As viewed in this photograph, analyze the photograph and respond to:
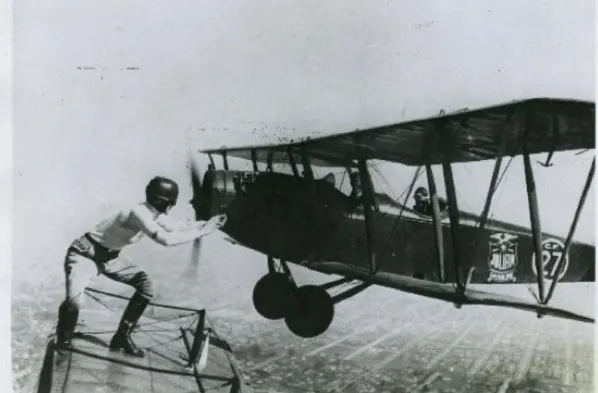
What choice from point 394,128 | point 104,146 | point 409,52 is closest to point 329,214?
point 394,128

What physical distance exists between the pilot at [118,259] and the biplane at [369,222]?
1.47 ft

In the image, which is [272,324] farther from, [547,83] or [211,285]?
[547,83]

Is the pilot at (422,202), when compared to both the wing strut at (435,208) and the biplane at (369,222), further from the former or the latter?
the wing strut at (435,208)

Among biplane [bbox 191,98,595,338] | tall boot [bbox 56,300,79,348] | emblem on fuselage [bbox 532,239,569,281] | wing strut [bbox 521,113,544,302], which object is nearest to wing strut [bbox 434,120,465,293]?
biplane [bbox 191,98,595,338]

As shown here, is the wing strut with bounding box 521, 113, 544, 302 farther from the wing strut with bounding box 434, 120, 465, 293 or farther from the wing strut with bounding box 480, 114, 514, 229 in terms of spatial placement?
the wing strut with bounding box 434, 120, 465, 293

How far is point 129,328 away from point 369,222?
143 cm

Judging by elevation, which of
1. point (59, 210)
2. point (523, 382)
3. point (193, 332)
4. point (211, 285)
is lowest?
point (523, 382)

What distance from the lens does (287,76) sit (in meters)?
3.24

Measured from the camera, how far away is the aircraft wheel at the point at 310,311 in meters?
3.42

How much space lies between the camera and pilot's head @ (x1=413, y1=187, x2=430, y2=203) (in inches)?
140

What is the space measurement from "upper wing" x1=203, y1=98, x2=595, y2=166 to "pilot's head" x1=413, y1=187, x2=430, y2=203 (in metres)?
0.18

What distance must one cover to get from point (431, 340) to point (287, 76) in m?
1.87

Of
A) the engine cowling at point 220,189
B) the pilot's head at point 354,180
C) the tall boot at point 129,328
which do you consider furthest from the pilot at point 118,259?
the pilot's head at point 354,180

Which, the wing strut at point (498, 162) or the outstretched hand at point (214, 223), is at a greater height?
the wing strut at point (498, 162)
